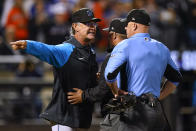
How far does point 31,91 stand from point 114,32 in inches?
153

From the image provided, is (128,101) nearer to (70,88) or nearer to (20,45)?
(70,88)

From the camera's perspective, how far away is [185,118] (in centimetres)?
1018

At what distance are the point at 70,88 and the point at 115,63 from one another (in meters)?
0.80

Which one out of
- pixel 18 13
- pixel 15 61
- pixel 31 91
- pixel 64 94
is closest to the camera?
pixel 64 94

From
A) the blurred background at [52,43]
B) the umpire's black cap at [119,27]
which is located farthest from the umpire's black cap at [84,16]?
the blurred background at [52,43]

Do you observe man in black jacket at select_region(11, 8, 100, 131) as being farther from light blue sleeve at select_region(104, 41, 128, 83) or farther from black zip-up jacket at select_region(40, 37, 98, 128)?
light blue sleeve at select_region(104, 41, 128, 83)

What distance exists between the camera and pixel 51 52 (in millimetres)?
5602

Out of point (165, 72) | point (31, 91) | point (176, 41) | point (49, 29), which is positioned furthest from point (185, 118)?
point (165, 72)

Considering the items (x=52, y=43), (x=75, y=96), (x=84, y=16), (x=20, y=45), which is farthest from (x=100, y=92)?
(x=52, y=43)

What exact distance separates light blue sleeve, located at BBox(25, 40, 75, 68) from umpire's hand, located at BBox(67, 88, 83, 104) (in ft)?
1.07

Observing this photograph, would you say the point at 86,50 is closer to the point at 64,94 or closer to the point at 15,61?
the point at 64,94

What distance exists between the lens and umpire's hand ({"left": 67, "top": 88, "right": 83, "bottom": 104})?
582 cm

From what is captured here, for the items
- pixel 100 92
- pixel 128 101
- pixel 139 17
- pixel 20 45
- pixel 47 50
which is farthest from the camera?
pixel 100 92

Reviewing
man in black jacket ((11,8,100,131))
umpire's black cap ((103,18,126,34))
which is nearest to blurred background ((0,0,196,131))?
man in black jacket ((11,8,100,131))
